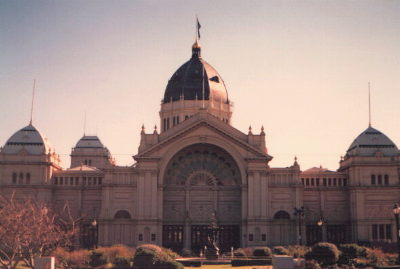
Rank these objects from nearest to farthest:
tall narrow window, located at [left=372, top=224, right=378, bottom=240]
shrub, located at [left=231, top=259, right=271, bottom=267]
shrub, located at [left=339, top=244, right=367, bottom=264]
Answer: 1. shrub, located at [left=339, top=244, right=367, bottom=264]
2. shrub, located at [left=231, top=259, right=271, bottom=267]
3. tall narrow window, located at [left=372, top=224, right=378, bottom=240]

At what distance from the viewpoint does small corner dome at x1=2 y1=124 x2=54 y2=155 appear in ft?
328

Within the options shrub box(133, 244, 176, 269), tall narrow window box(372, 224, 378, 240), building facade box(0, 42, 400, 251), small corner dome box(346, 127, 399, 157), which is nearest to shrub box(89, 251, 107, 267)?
shrub box(133, 244, 176, 269)

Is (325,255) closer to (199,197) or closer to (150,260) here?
(150,260)

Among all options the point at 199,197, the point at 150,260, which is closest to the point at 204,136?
the point at 199,197

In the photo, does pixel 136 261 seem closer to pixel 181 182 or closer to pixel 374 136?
pixel 181 182

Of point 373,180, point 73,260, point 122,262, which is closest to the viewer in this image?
point 122,262

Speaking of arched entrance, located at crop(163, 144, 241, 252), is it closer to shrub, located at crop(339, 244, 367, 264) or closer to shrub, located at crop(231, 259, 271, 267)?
shrub, located at crop(231, 259, 271, 267)

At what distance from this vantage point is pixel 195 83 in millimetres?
112750

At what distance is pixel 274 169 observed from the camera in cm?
9738

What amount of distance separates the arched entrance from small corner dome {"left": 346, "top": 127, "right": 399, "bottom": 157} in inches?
778

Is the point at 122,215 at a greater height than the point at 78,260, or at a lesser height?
greater

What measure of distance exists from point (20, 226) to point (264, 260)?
2685cm

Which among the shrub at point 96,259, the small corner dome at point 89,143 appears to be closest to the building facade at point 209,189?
the shrub at point 96,259

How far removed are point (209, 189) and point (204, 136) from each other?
8.55 m
